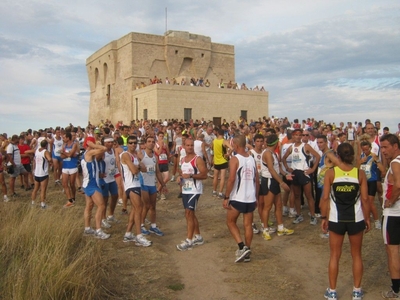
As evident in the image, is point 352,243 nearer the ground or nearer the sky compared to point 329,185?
nearer the ground

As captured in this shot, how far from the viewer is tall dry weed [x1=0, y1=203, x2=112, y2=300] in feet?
14.6

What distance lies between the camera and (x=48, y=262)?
16.3ft

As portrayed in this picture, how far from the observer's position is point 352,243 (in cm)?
455

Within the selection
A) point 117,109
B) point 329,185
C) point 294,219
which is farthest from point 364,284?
point 117,109

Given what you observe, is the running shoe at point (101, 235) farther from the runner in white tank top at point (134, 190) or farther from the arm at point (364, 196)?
the arm at point (364, 196)

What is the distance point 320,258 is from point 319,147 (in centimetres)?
256

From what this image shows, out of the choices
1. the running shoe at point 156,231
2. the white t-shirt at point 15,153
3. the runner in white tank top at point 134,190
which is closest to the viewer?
the runner in white tank top at point 134,190

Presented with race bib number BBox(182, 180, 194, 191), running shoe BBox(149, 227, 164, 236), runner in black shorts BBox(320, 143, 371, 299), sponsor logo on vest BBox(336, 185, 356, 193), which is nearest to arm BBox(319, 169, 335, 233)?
runner in black shorts BBox(320, 143, 371, 299)

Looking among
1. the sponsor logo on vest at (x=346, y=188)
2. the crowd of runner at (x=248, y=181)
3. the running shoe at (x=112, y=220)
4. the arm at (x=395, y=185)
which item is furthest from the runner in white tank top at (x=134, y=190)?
the arm at (x=395, y=185)

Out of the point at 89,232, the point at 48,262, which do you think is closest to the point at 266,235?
the point at 89,232

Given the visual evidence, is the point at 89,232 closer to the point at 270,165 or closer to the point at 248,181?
the point at 248,181

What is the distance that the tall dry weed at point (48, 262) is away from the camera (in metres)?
4.46

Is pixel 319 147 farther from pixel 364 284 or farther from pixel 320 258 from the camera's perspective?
pixel 364 284

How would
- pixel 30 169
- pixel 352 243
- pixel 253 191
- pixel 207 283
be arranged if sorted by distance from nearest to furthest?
pixel 352 243 → pixel 207 283 → pixel 253 191 → pixel 30 169
